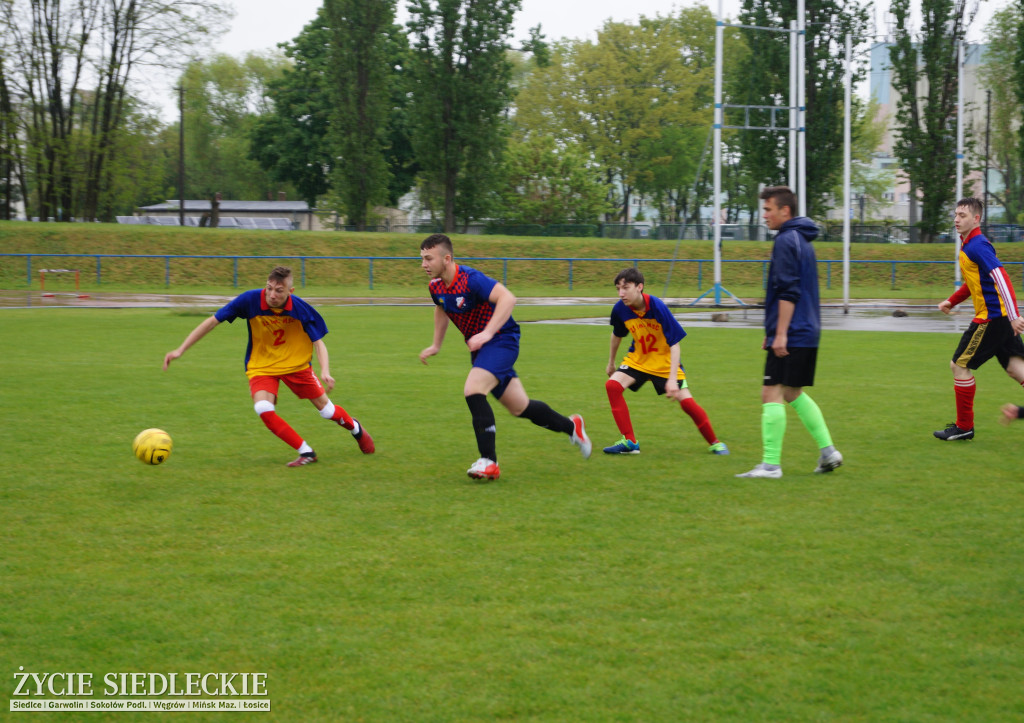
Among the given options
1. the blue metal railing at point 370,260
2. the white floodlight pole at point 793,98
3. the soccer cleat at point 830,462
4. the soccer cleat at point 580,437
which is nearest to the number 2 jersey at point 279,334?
the soccer cleat at point 580,437

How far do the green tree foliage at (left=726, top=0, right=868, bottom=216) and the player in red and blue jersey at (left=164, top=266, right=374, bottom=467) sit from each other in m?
39.1

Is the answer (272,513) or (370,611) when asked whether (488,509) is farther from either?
(370,611)

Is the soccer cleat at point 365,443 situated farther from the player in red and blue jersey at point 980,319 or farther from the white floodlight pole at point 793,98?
the white floodlight pole at point 793,98

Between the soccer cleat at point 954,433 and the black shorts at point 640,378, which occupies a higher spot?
the black shorts at point 640,378

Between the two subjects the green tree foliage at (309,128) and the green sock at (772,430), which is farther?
the green tree foliage at (309,128)

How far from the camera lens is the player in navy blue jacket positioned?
21.7ft

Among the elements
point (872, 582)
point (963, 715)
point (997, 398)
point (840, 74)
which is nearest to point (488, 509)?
point (872, 582)

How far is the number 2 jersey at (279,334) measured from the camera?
299 inches

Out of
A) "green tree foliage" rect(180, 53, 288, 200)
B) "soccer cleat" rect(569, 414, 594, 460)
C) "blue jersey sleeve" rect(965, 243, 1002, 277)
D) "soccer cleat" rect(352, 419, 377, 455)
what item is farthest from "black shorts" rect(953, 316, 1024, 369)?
"green tree foliage" rect(180, 53, 288, 200)

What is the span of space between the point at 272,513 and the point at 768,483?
3.33m

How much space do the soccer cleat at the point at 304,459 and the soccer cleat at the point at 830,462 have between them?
3.76 metres

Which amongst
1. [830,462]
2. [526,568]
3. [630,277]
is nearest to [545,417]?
[630,277]

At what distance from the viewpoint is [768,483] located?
6.88 meters

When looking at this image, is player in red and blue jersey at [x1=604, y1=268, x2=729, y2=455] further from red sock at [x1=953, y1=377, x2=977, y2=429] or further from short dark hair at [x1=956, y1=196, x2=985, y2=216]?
short dark hair at [x1=956, y1=196, x2=985, y2=216]
